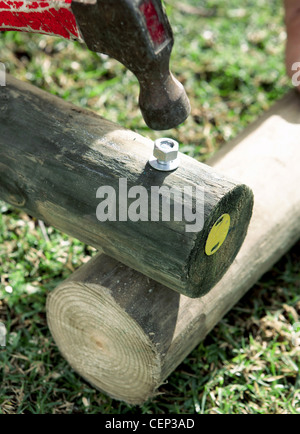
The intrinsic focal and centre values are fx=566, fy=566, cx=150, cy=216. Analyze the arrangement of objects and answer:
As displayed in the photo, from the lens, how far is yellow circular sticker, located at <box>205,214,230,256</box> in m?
2.01

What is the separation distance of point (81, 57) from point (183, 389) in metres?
2.64

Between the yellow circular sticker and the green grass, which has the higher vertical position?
the yellow circular sticker

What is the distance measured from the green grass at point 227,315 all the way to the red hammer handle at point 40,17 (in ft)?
4.29

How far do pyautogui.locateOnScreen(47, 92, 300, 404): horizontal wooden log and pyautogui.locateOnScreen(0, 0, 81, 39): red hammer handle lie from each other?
895 millimetres

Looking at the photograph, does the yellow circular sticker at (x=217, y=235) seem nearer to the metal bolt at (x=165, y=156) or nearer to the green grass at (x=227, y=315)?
the metal bolt at (x=165, y=156)

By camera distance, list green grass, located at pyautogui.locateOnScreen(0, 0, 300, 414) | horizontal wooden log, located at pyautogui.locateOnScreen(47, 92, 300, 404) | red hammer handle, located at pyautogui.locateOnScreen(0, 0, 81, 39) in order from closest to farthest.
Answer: red hammer handle, located at pyautogui.locateOnScreen(0, 0, 81, 39) → horizontal wooden log, located at pyautogui.locateOnScreen(47, 92, 300, 404) → green grass, located at pyautogui.locateOnScreen(0, 0, 300, 414)

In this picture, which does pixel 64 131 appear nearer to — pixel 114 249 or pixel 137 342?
pixel 114 249

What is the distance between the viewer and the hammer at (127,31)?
176 centimetres

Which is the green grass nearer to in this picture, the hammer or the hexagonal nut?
the hexagonal nut

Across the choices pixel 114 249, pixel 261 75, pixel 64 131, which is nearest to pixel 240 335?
pixel 114 249

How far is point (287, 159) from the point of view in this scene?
2756 millimetres
